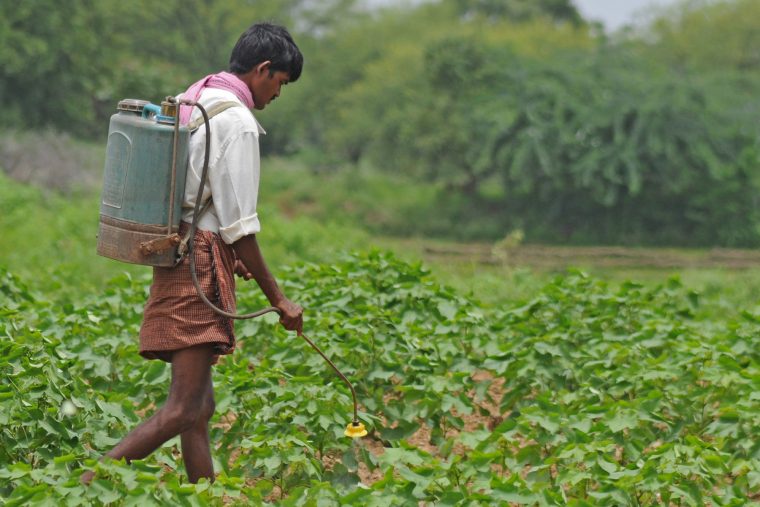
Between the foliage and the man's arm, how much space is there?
583 millimetres

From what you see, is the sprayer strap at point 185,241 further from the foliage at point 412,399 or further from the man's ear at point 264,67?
the foliage at point 412,399

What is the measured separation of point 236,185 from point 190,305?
490 mm

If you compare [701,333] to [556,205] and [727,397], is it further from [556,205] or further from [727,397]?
[556,205]

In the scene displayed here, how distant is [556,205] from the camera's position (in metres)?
33.3

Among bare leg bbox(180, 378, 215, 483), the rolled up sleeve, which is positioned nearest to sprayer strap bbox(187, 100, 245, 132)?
the rolled up sleeve

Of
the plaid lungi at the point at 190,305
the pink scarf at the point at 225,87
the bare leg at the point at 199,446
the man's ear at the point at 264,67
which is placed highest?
the man's ear at the point at 264,67

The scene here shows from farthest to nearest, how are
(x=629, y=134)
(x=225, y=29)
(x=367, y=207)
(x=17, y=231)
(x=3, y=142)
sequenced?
1. (x=225, y=29)
2. (x=367, y=207)
3. (x=629, y=134)
4. (x=3, y=142)
5. (x=17, y=231)

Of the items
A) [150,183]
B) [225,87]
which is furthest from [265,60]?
[150,183]

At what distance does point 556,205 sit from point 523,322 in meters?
26.3

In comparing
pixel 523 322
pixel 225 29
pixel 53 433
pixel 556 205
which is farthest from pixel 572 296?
pixel 225 29

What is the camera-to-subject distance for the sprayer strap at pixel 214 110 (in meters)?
4.41

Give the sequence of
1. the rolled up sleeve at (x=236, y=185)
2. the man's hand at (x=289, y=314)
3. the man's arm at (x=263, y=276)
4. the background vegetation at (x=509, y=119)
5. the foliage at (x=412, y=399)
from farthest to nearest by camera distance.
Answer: the background vegetation at (x=509, y=119) < the foliage at (x=412, y=399) < the man's hand at (x=289, y=314) < the man's arm at (x=263, y=276) < the rolled up sleeve at (x=236, y=185)

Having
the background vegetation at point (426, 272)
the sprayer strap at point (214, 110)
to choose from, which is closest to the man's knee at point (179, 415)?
the background vegetation at point (426, 272)

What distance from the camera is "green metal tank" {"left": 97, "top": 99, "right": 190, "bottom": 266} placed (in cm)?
436
